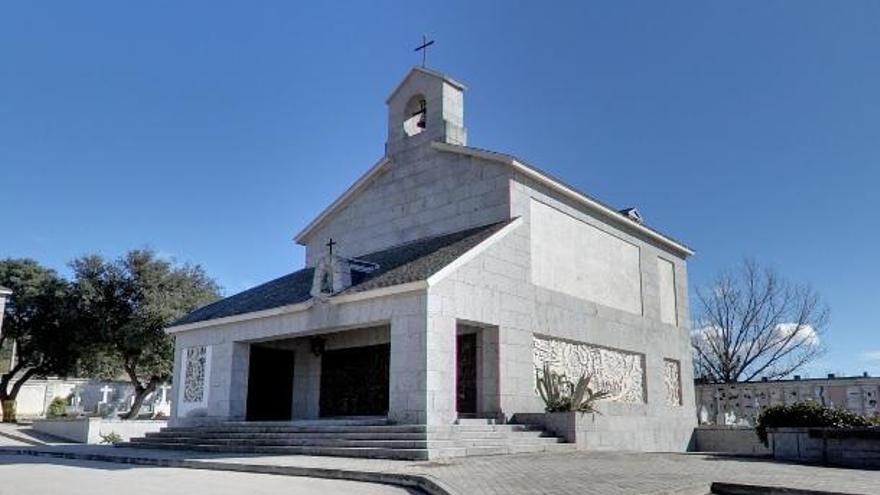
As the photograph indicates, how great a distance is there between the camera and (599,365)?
67.1 feet

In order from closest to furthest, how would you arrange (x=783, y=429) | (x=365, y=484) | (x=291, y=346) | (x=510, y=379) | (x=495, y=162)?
(x=365, y=484) → (x=783, y=429) → (x=510, y=379) → (x=495, y=162) → (x=291, y=346)

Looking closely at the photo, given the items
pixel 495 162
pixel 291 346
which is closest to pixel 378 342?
pixel 291 346

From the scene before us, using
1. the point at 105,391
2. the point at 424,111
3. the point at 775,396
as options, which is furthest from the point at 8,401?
the point at 775,396

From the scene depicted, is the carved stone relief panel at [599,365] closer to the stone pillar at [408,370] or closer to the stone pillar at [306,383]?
the stone pillar at [408,370]

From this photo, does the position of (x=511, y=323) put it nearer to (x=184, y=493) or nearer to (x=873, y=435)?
(x=873, y=435)

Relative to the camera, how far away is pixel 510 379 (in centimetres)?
1683

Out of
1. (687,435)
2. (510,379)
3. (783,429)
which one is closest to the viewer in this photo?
(783,429)

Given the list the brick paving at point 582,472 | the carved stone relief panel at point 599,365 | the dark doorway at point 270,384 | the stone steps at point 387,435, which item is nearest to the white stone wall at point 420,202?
the carved stone relief panel at point 599,365

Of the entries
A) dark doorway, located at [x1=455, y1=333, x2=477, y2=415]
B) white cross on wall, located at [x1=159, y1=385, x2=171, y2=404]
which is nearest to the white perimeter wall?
dark doorway, located at [x1=455, y1=333, x2=477, y2=415]

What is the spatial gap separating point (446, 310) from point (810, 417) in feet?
25.1

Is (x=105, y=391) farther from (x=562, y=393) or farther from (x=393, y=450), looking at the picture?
(x=393, y=450)

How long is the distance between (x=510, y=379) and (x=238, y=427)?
672 cm

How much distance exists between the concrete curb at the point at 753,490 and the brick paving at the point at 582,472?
21 cm

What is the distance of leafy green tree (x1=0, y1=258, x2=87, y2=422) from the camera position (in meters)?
36.5
